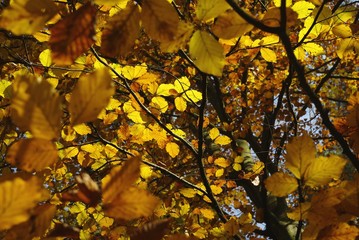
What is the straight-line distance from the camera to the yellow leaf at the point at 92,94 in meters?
0.53

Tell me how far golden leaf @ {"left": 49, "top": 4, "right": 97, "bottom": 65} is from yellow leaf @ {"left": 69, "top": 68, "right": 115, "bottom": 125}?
12 cm

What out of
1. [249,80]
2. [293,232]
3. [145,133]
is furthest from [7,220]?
[249,80]

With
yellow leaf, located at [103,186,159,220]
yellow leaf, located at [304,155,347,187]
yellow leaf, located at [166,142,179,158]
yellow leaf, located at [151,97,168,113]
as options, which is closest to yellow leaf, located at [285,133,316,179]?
yellow leaf, located at [304,155,347,187]

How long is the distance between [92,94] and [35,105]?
84 mm

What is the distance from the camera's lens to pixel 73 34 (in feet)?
2.05

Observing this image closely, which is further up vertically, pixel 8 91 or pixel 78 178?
pixel 8 91

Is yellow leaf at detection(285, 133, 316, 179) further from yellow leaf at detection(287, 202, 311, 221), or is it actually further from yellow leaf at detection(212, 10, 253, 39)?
yellow leaf at detection(212, 10, 253, 39)

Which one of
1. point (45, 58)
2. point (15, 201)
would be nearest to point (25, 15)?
point (15, 201)

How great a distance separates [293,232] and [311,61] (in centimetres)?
475

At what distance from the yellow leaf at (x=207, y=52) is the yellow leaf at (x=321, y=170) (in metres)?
0.30

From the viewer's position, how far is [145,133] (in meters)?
2.33

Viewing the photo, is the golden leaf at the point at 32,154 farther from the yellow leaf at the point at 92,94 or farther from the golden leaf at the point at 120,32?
the golden leaf at the point at 120,32

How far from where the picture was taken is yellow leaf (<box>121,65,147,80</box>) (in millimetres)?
1763

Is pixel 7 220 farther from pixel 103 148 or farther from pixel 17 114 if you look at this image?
pixel 103 148
